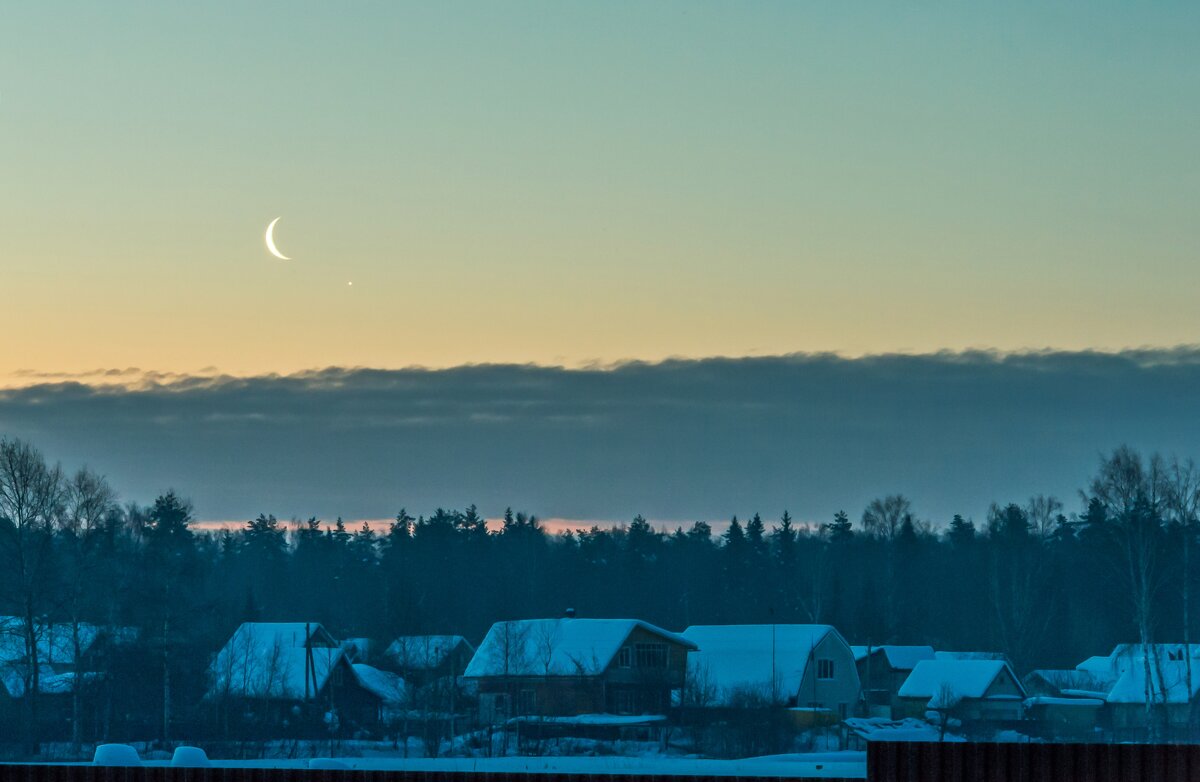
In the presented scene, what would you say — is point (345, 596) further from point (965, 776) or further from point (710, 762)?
point (965, 776)

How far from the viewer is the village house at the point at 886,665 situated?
58.8 m

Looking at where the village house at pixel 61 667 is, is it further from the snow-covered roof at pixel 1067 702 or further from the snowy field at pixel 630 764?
the snow-covered roof at pixel 1067 702

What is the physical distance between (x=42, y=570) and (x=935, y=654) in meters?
35.7

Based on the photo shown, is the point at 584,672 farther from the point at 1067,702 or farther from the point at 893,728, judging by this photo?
the point at 1067,702

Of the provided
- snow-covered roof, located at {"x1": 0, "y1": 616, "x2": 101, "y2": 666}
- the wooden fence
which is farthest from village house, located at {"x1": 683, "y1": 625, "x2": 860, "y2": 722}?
the wooden fence

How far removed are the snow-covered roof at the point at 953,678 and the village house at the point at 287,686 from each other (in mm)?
20999

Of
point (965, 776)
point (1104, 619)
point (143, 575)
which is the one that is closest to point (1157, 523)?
point (1104, 619)

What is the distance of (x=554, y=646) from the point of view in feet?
180

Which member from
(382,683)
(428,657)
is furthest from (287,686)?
(428,657)

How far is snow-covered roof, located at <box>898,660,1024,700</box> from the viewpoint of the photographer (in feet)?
179

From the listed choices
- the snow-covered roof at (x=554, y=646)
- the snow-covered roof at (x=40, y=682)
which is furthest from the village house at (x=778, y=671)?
the snow-covered roof at (x=40, y=682)

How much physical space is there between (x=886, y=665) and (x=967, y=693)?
6427 mm

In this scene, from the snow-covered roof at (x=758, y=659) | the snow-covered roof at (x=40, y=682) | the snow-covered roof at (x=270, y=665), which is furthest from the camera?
the snow-covered roof at (x=270, y=665)

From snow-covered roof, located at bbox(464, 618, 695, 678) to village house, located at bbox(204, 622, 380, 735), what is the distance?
15.4ft
